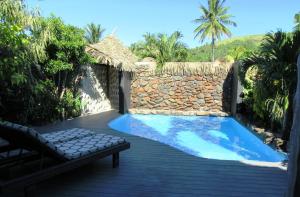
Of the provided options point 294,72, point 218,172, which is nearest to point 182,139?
point 294,72

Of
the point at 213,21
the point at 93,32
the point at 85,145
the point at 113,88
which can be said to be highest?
the point at 213,21

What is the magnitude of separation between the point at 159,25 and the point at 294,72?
3089 cm

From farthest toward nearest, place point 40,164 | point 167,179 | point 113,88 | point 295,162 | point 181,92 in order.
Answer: point 113,88 < point 181,92 < point 167,179 < point 40,164 < point 295,162

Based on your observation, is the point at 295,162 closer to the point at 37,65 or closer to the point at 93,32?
the point at 37,65

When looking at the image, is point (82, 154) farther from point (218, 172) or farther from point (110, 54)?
point (110, 54)

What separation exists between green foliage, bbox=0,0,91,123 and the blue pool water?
2.07 m

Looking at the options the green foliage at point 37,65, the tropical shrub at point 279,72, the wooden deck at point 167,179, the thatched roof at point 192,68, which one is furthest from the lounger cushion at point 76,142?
the thatched roof at point 192,68

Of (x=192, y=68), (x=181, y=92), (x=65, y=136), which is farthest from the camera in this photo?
(x=181, y=92)

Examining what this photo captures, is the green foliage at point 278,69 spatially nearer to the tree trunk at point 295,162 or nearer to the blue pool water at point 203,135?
the blue pool water at point 203,135

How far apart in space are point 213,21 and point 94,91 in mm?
27444

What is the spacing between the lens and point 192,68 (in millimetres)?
13219

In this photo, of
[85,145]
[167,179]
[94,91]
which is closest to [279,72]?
[167,179]

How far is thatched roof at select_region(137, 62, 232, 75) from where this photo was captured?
12970mm

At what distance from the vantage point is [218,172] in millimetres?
4504
